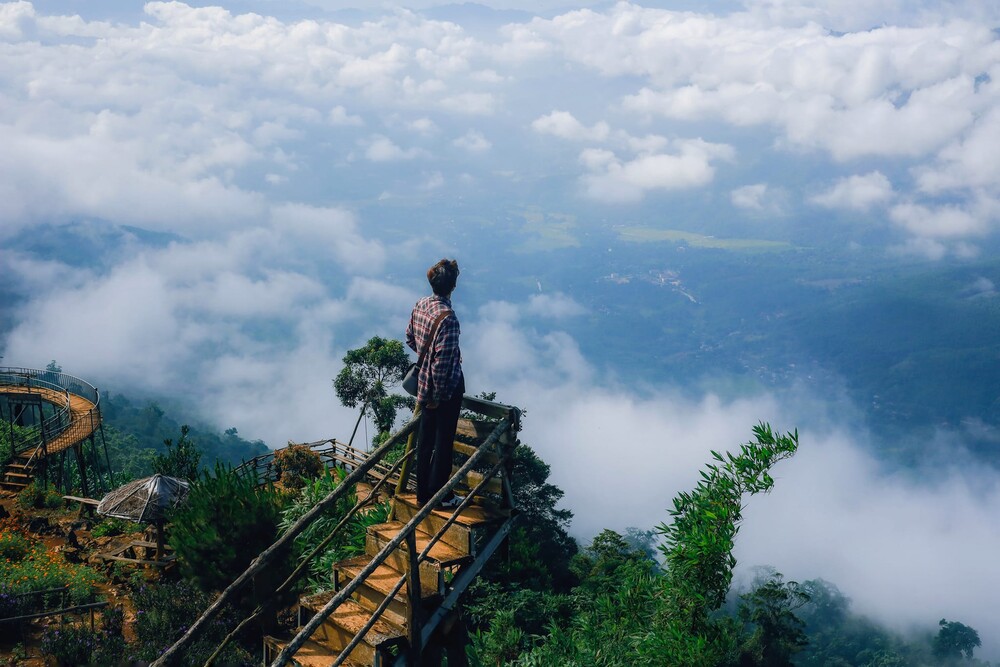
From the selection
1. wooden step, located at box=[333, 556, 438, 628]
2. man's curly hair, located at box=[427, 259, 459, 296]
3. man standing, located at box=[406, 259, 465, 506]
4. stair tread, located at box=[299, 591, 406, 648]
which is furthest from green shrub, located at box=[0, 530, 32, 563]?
man's curly hair, located at box=[427, 259, 459, 296]

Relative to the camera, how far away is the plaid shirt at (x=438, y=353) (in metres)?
6.63

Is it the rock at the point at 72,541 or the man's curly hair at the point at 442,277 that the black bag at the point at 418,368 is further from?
the rock at the point at 72,541

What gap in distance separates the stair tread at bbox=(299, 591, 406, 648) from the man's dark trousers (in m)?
1.12

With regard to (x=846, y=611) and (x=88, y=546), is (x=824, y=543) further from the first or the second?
(x=88, y=546)

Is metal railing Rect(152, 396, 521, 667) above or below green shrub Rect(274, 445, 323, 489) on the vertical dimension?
above

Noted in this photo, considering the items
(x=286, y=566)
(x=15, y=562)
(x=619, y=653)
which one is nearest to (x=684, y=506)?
(x=619, y=653)

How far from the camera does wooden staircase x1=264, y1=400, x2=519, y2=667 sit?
604 cm

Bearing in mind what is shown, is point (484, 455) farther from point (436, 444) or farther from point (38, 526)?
point (38, 526)

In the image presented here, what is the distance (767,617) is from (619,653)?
21962 mm

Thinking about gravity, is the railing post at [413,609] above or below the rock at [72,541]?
above

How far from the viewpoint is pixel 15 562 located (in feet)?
47.9

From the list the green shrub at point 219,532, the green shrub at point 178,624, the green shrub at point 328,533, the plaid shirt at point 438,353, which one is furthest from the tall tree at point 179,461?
the plaid shirt at point 438,353

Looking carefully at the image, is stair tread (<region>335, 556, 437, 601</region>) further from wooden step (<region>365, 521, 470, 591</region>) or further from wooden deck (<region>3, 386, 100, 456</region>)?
wooden deck (<region>3, 386, 100, 456</region>)

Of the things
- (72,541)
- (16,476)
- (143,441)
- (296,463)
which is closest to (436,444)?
(72,541)
